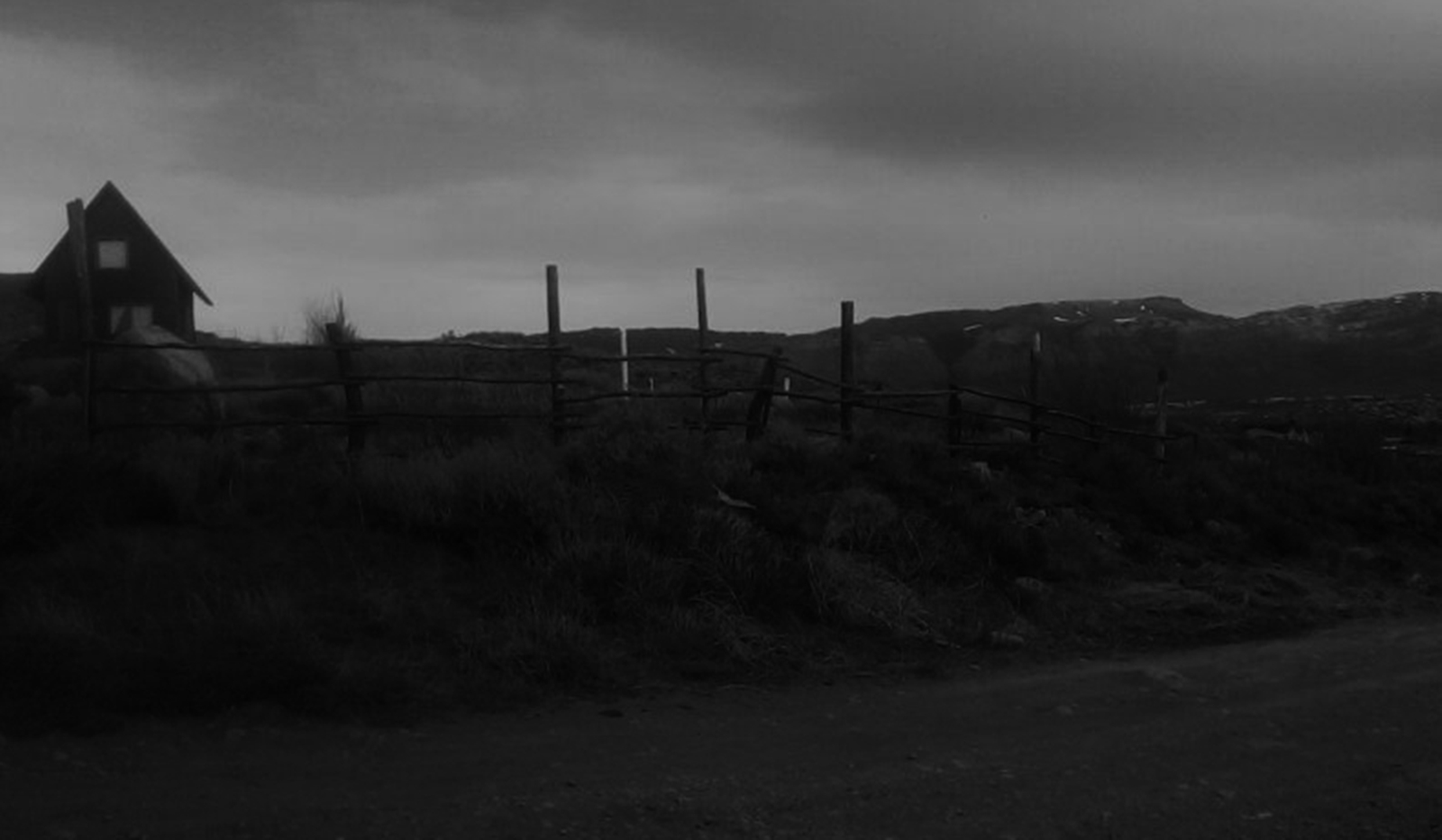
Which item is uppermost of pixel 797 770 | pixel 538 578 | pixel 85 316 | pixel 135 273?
pixel 135 273

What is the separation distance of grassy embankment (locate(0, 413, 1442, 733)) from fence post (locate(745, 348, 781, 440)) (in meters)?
0.73

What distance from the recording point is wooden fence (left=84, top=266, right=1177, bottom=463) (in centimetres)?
1433

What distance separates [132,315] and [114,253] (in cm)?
195

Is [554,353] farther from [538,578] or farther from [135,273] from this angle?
[135,273]

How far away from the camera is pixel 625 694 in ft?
32.0

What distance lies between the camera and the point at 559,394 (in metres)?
16.6

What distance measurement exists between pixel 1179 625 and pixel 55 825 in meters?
9.59

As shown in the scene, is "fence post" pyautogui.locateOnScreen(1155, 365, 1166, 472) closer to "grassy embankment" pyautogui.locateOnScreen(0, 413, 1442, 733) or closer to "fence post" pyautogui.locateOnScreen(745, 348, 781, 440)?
"grassy embankment" pyautogui.locateOnScreen(0, 413, 1442, 733)

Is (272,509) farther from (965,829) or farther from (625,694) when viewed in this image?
(965,829)

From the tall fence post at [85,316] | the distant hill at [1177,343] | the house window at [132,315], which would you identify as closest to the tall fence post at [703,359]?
the tall fence post at [85,316]

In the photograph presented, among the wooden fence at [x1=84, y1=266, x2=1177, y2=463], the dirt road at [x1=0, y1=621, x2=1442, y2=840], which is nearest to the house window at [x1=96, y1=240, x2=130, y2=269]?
the wooden fence at [x1=84, y1=266, x2=1177, y2=463]

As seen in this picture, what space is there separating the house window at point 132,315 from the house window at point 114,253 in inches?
45.9

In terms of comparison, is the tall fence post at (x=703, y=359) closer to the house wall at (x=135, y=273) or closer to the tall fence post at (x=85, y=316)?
the tall fence post at (x=85, y=316)

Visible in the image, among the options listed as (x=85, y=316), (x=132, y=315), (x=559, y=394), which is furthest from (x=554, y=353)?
(x=132, y=315)
